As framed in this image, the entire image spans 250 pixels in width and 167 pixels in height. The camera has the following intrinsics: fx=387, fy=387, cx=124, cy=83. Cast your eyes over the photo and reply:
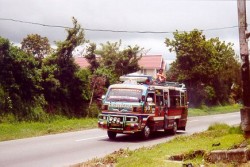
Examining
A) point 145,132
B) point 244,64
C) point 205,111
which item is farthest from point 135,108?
point 205,111

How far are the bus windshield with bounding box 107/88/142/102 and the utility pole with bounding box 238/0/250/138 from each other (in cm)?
546

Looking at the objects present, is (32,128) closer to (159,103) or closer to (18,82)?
(18,82)

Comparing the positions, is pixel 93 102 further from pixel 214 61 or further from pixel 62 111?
pixel 214 61

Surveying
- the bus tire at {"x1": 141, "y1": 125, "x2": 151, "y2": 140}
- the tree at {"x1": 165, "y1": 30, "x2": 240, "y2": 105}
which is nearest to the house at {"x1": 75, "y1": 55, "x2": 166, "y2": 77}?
the tree at {"x1": 165, "y1": 30, "x2": 240, "y2": 105}

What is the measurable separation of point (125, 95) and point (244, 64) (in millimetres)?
6100

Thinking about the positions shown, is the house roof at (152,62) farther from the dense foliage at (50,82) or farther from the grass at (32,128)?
the grass at (32,128)

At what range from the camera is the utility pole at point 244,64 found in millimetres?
12609

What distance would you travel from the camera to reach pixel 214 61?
47.6 m

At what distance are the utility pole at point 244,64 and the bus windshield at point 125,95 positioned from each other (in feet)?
17.9

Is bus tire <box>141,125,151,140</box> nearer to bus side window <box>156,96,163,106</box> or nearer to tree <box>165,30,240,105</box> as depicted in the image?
bus side window <box>156,96,163,106</box>

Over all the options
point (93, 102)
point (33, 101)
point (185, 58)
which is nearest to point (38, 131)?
point (33, 101)

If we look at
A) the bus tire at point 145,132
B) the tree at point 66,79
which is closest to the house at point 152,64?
the tree at point 66,79

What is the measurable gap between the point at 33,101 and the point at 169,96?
965 cm

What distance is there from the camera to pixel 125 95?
17.4 m
